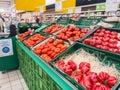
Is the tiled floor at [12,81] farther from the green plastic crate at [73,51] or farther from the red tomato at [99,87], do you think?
the red tomato at [99,87]

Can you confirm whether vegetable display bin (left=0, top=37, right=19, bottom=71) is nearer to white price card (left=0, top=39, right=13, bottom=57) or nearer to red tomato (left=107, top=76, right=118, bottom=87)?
white price card (left=0, top=39, right=13, bottom=57)

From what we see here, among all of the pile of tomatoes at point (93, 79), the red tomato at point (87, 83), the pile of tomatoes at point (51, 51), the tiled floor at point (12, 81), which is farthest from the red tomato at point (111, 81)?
the tiled floor at point (12, 81)

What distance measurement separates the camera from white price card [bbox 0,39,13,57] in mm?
4492

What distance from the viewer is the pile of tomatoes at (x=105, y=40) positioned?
2.02 m

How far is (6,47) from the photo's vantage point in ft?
15.2

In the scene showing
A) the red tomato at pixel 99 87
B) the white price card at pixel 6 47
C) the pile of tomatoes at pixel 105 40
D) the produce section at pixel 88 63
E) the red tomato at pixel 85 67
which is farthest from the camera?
the white price card at pixel 6 47

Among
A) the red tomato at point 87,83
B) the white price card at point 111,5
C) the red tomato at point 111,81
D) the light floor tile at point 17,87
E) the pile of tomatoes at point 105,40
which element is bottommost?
the light floor tile at point 17,87

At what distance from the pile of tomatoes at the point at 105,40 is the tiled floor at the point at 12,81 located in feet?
Result: 7.48

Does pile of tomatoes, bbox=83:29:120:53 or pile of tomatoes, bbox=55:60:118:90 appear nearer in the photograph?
pile of tomatoes, bbox=55:60:118:90

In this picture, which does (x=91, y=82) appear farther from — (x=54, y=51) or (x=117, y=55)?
(x=54, y=51)

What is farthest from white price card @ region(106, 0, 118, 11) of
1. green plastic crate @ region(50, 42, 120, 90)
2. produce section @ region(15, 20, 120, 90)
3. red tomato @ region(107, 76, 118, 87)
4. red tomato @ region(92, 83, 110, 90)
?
red tomato @ region(92, 83, 110, 90)

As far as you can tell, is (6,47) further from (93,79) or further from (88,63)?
(93,79)

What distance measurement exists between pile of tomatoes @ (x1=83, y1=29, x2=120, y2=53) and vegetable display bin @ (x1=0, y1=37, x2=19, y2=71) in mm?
2936

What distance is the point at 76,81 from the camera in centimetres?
151
